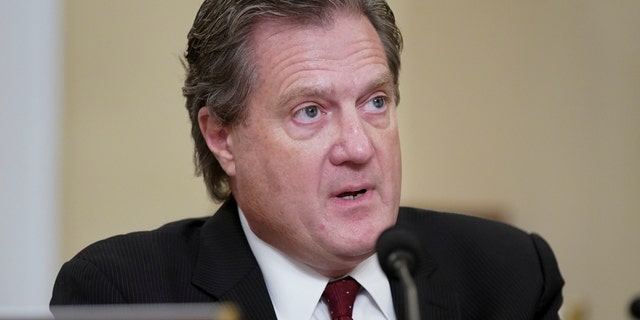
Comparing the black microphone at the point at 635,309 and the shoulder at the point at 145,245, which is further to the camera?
the shoulder at the point at 145,245

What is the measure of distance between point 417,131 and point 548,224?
0.87 metres

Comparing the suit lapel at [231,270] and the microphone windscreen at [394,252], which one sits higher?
the microphone windscreen at [394,252]

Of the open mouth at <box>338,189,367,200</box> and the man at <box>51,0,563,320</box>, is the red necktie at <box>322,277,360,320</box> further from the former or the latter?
the open mouth at <box>338,189,367,200</box>

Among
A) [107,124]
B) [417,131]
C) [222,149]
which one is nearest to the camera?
[222,149]

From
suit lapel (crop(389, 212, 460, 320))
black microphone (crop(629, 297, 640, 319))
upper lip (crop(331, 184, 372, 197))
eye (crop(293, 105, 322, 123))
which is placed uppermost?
eye (crop(293, 105, 322, 123))

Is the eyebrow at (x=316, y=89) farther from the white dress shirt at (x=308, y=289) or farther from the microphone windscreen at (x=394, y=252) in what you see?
the microphone windscreen at (x=394, y=252)

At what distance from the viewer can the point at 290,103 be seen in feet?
8.68

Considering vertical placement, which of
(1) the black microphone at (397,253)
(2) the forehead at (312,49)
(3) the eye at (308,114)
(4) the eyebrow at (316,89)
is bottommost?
(1) the black microphone at (397,253)

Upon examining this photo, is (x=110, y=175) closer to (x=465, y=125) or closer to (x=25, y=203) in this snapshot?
(x=25, y=203)

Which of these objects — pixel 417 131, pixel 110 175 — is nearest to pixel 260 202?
pixel 110 175

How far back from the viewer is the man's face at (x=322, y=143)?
2582mm

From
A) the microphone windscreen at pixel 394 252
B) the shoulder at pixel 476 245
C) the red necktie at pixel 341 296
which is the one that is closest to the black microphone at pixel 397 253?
the microphone windscreen at pixel 394 252

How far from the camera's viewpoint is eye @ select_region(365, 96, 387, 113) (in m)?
2.68

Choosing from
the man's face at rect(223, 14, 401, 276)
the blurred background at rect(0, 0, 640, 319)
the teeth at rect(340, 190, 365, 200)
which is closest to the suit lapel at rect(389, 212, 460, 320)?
the man's face at rect(223, 14, 401, 276)
